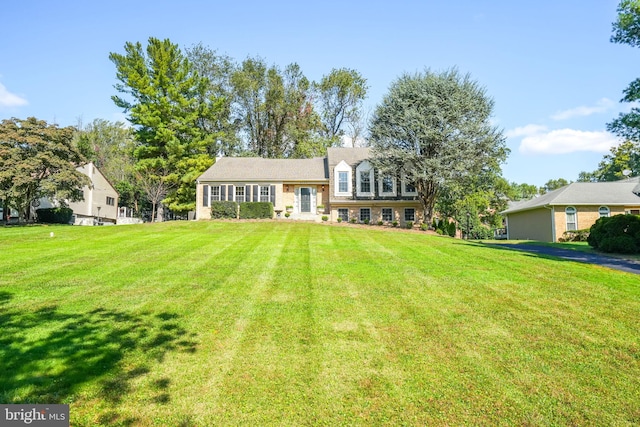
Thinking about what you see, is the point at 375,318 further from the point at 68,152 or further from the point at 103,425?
the point at 68,152

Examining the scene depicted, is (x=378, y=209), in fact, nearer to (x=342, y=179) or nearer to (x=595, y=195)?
(x=342, y=179)

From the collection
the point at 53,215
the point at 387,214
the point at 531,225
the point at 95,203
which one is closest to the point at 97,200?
the point at 95,203

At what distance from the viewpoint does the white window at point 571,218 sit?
2309 cm

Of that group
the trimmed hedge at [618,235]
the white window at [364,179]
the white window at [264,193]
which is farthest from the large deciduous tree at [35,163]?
the trimmed hedge at [618,235]

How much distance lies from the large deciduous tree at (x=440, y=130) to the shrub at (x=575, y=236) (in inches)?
244

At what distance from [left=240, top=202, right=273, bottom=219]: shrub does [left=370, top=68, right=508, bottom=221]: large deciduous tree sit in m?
9.01

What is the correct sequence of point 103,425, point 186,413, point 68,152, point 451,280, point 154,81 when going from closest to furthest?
point 103,425
point 186,413
point 451,280
point 68,152
point 154,81

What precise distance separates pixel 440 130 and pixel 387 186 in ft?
19.5

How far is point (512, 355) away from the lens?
4.34 metres

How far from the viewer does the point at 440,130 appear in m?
22.1

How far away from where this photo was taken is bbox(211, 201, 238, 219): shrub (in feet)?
81.7

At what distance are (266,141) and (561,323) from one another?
131 feet

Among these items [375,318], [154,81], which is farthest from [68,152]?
[375,318]

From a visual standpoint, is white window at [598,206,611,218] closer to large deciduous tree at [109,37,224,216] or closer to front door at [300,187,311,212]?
front door at [300,187,311,212]
